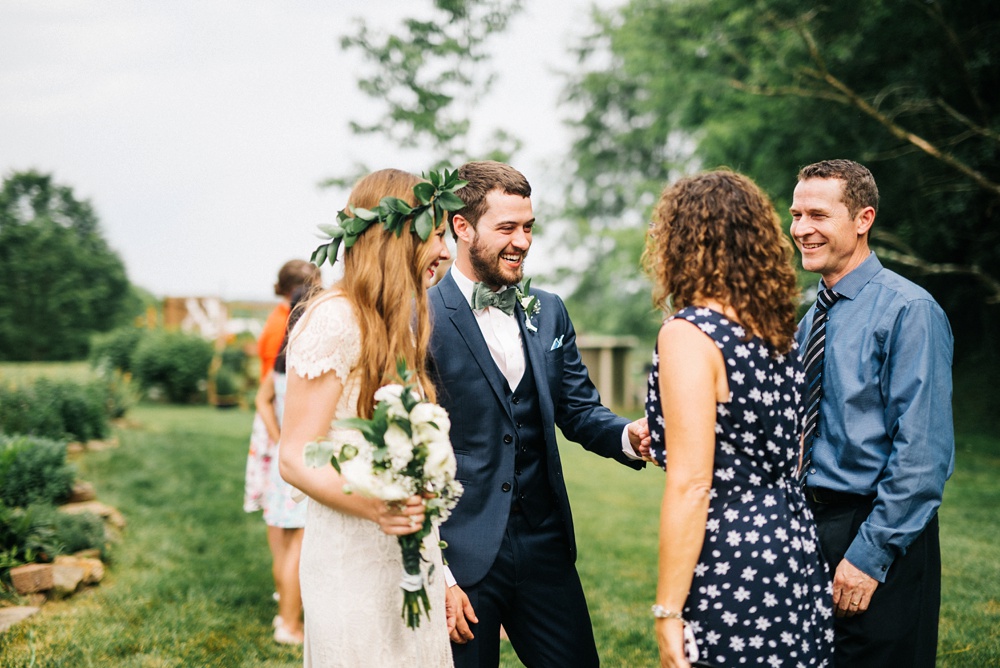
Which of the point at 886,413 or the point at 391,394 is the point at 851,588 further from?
the point at 391,394

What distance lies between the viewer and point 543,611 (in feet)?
9.56

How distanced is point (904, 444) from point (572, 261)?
2371 centimetres

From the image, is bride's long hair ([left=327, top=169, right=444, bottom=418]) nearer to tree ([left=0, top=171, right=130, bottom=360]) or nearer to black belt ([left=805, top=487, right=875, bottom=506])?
black belt ([left=805, top=487, right=875, bottom=506])

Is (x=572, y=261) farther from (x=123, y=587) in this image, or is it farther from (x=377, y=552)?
(x=377, y=552)

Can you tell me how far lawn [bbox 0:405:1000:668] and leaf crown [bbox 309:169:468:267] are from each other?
3003mm

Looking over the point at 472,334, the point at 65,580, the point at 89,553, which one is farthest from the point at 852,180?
the point at 89,553

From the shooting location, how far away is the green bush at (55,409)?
8750mm

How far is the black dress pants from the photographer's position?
2668 mm

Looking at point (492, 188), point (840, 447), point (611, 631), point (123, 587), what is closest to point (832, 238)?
point (840, 447)

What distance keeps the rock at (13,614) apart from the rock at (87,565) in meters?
0.56

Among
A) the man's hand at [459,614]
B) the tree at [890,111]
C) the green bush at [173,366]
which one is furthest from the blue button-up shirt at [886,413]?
the green bush at [173,366]

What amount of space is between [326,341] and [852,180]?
2.02 m

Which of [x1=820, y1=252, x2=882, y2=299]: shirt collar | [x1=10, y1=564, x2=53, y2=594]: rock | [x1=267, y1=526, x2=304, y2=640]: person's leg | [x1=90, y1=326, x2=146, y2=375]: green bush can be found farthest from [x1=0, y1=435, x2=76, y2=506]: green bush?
[x1=90, y1=326, x2=146, y2=375]: green bush

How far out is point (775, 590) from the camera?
7.04ft
